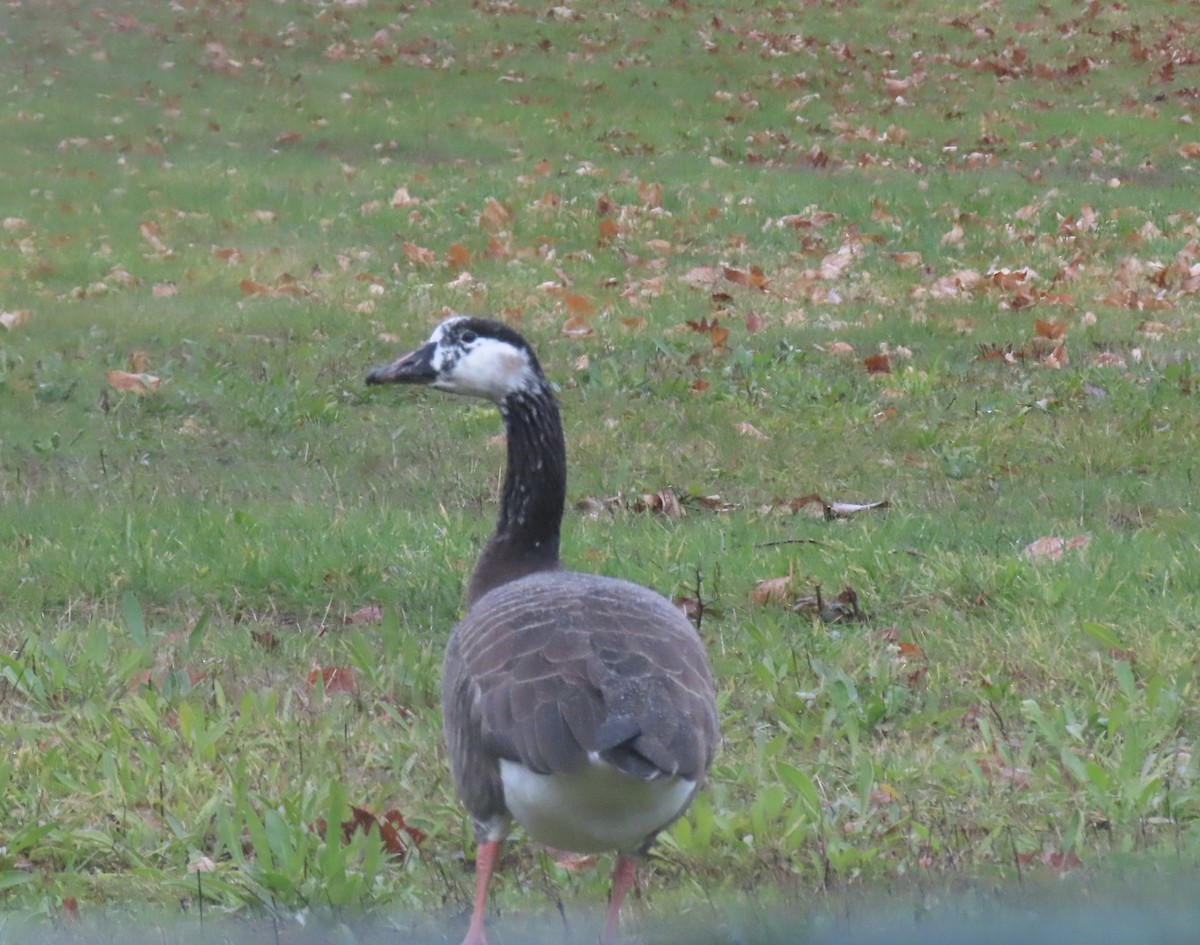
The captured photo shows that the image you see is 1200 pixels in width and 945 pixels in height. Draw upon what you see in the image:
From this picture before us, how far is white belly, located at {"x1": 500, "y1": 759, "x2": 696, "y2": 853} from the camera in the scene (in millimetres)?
2957

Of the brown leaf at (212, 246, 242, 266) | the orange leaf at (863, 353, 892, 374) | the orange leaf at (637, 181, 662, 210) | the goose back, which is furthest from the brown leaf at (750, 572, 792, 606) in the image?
the orange leaf at (637, 181, 662, 210)

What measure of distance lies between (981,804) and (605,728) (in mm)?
1349

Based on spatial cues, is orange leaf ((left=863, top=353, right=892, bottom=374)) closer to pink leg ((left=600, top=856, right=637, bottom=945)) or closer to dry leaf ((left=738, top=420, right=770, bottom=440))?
dry leaf ((left=738, top=420, right=770, bottom=440))

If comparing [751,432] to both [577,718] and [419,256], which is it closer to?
[419,256]

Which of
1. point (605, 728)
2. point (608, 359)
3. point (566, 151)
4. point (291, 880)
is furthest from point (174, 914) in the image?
point (566, 151)

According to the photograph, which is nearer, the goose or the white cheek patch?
the goose

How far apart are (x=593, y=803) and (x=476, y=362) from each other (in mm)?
1736

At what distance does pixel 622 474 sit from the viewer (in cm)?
727

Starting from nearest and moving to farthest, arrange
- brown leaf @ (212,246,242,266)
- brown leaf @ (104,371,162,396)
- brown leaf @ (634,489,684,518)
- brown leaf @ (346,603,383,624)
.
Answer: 1. brown leaf @ (346,603,383,624)
2. brown leaf @ (634,489,684,518)
3. brown leaf @ (104,371,162,396)
4. brown leaf @ (212,246,242,266)

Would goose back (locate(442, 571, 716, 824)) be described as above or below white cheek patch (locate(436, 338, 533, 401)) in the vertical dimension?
below

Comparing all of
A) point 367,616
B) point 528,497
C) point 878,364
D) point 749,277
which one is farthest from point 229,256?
point 528,497

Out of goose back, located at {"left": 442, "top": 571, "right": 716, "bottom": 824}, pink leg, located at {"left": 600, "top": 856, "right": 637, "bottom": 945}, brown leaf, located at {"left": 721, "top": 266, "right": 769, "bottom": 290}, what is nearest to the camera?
goose back, located at {"left": 442, "top": 571, "right": 716, "bottom": 824}

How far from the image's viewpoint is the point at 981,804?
3809 millimetres

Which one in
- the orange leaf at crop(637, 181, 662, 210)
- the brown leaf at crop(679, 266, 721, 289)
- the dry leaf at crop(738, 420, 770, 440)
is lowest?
the orange leaf at crop(637, 181, 662, 210)
